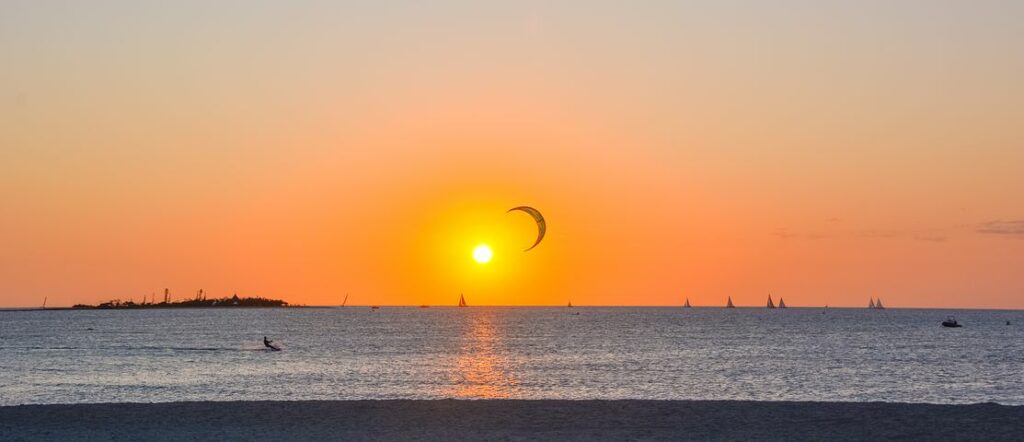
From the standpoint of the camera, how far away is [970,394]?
4541 cm

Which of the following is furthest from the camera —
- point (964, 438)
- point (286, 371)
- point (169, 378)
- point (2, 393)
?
point (286, 371)

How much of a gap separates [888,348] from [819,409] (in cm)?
7220

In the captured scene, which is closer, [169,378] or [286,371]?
[169,378]

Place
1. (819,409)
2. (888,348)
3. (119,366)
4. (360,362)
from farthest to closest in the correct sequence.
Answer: (888,348) → (360,362) → (119,366) → (819,409)

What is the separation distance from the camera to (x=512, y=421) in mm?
24250

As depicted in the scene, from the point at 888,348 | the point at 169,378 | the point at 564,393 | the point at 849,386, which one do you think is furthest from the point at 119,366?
the point at 888,348

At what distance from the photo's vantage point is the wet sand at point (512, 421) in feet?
73.0

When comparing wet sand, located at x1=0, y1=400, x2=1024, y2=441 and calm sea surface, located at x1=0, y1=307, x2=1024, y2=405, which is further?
calm sea surface, located at x1=0, y1=307, x2=1024, y2=405

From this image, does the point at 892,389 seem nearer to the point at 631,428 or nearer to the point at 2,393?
the point at 631,428

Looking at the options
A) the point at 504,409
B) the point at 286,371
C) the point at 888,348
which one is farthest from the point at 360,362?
the point at 888,348

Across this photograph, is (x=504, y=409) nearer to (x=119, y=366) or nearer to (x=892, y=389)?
(x=892, y=389)

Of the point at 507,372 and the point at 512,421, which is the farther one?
the point at 507,372

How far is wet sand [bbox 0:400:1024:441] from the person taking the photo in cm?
2227

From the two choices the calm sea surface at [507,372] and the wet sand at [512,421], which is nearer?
the wet sand at [512,421]
